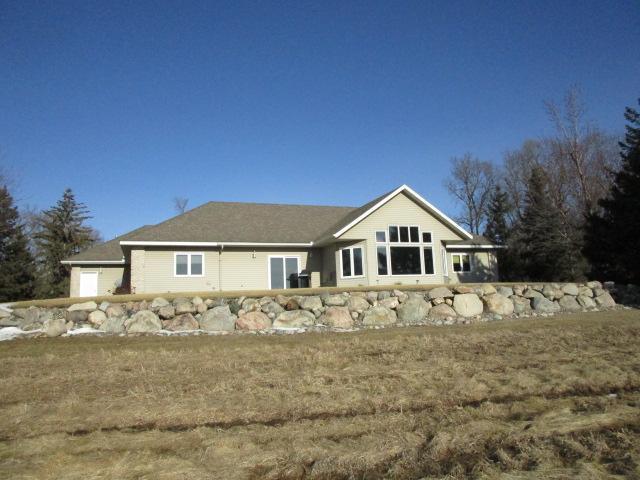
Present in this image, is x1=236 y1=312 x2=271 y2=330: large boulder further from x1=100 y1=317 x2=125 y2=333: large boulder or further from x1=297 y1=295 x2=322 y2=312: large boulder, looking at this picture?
x1=100 y1=317 x2=125 y2=333: large boulder

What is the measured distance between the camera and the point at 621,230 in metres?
20.1

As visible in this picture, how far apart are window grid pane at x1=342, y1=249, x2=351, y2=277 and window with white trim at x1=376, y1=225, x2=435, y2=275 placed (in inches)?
54.1

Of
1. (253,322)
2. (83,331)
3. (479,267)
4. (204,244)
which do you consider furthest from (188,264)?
(479,267)

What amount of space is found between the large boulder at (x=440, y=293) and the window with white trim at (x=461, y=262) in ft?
36.4

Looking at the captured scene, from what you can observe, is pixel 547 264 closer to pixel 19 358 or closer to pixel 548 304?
pixel 548 304

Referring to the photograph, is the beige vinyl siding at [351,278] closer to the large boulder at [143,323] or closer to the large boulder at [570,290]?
the large boulder at [570,290]

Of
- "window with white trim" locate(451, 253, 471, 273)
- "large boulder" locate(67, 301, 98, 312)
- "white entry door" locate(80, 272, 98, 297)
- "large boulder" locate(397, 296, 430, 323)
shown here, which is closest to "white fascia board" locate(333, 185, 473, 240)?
"window with white trim" locate(451, 253, 471, 273)

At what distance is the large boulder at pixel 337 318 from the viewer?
43.3 ft

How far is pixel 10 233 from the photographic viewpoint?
3030cm

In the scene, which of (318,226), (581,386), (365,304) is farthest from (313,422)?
(318,226)

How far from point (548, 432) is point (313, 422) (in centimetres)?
191

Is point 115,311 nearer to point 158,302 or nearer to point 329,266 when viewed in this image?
point 158,302

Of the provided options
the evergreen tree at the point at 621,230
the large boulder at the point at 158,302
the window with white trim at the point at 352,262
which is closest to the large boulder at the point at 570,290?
the evergreen tree at the point at 621,230

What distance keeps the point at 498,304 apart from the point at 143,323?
11486mm
